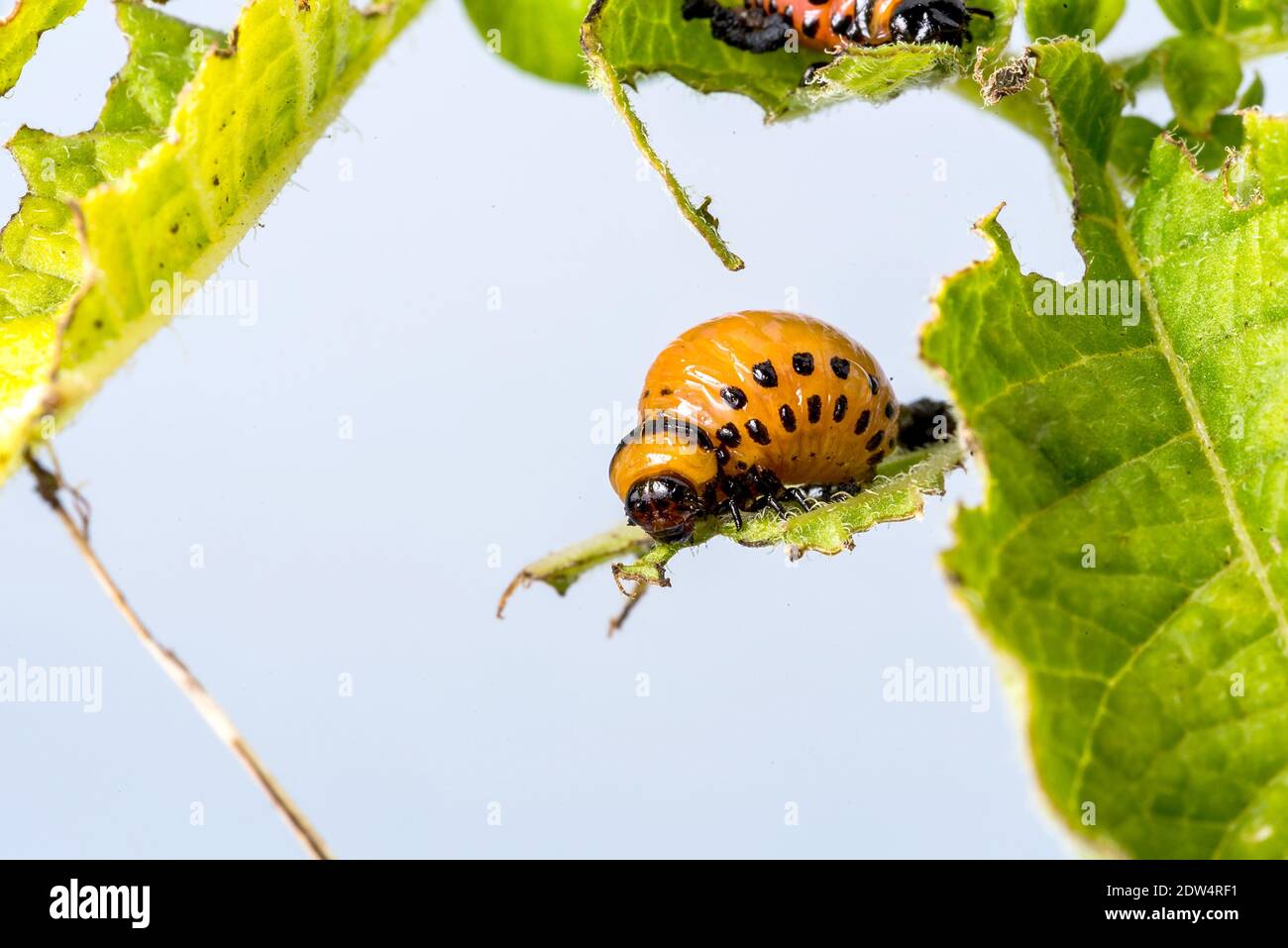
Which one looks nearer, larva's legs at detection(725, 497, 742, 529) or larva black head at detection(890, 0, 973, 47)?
larva black head at detection(890, 0, 973, 47)

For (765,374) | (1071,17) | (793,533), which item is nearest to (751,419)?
(765,374)

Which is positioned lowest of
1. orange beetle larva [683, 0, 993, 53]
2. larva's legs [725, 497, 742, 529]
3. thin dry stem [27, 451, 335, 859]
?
thin dry stem [27, 451, 335, 859]

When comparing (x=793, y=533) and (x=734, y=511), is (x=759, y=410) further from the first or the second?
(x=793, y=533)

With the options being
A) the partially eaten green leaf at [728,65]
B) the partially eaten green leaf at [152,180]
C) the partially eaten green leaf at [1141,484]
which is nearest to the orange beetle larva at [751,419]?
the partially eaten green leaf at [728,65]

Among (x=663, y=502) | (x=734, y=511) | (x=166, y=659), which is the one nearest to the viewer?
(x=166, y=659)

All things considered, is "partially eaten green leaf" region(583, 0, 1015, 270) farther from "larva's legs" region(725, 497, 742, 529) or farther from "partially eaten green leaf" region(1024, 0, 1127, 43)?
"larva's legs" region(725, 497, 742, 529)

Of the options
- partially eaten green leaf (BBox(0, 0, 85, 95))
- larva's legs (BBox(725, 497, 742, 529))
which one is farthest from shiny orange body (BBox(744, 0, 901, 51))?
partially eaten green leaf (BBox(0, 0, 85, 95))
